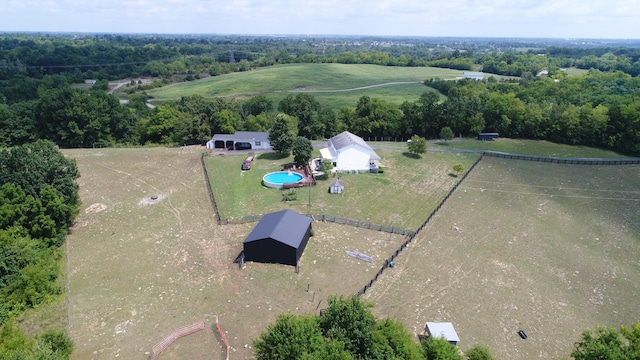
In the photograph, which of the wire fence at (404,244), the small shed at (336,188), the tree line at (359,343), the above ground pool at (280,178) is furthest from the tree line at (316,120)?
the tree line at (359,343)

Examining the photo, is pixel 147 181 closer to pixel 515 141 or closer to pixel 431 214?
pixel 431 214

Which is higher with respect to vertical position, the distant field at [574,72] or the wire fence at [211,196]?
the distant field at [574,72]

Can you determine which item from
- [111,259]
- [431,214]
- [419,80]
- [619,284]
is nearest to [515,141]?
[431,214]

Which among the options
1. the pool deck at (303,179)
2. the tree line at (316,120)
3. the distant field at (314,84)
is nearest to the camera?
the pool deck at (303,179)

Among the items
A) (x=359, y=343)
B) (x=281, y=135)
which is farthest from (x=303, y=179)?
(x=359, y=343)

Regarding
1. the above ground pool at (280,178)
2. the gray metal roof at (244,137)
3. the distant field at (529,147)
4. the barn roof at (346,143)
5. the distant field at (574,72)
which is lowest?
the above ground pool at (280,178)

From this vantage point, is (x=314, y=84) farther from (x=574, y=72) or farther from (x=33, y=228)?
(x=574, y=72)

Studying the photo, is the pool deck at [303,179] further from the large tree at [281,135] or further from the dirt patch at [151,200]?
the dirt patch at [151,200]
